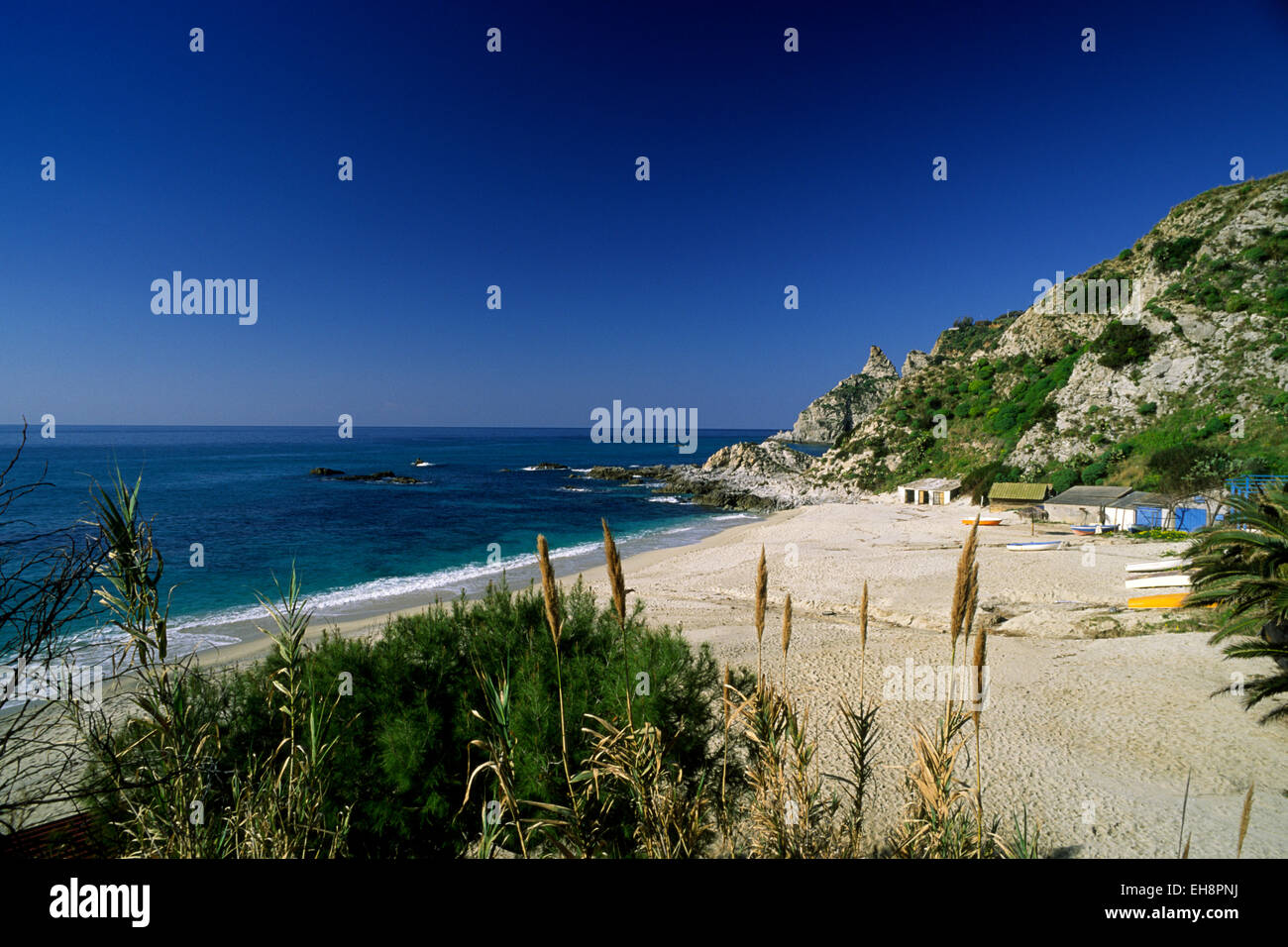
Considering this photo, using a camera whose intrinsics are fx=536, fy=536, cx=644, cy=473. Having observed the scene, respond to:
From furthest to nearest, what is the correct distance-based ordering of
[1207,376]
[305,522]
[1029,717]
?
[305,522], [1207,376], [1029,717]

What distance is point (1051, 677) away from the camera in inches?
476

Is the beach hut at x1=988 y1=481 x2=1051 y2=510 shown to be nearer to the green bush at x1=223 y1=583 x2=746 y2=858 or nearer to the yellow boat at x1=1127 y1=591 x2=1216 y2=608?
the yellow boat at x1=1127 y1=591 x2=1216 y2=608

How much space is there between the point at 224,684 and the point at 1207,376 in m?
50.3

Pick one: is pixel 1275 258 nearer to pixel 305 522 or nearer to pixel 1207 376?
pixel 1207 376

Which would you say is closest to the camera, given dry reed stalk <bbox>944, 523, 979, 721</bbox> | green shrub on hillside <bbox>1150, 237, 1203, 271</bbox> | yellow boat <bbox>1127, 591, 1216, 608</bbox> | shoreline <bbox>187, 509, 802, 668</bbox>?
dry reed stalk <bbox>944, 523, 979, 721</bbox>

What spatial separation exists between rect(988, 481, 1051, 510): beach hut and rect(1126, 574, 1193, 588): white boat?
52.4 feet

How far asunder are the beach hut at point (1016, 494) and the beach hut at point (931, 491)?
7607mm

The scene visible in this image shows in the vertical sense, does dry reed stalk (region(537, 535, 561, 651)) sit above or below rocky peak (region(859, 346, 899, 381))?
below

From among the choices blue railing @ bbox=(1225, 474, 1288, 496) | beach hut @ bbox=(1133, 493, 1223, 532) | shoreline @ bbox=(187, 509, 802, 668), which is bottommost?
shoreline @ bbox=(187, 509, 802, 668)

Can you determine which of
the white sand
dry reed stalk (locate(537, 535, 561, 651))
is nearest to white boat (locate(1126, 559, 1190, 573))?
the white sand

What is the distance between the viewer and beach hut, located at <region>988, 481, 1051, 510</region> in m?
31.6

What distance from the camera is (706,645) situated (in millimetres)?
7016

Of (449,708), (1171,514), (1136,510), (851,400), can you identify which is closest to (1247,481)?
(1171,514)
